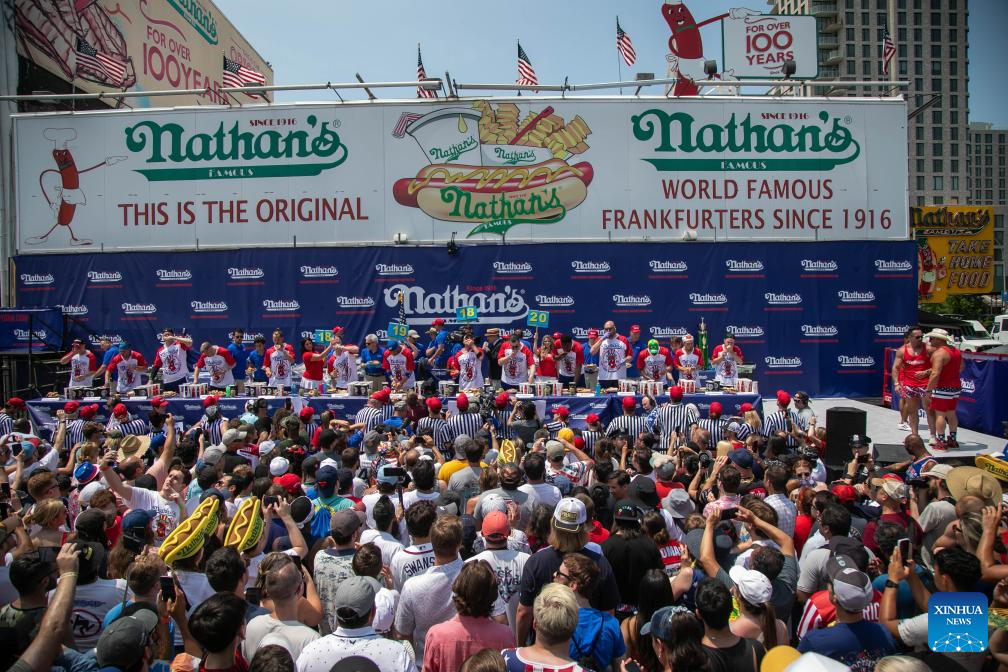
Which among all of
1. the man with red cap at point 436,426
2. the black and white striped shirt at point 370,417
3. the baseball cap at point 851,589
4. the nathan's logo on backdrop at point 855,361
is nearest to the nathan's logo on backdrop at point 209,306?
the black and white striped shirt at point 370,417

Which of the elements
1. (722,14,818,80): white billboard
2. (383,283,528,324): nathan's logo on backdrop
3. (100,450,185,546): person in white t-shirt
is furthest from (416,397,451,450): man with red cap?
(722,14,818,80): white billboard

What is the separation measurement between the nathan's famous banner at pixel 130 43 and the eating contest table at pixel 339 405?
8.81 m

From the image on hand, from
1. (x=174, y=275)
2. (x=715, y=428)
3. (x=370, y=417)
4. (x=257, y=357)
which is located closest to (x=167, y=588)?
(x=370, y=417)

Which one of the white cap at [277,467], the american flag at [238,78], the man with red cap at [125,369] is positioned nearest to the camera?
the white cap at [277,467]

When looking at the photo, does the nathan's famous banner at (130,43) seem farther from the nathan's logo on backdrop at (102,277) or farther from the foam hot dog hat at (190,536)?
the foam hot dog hat at (190,536)

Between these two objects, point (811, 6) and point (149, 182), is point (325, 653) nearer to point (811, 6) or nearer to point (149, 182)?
Result: point (149, 182)

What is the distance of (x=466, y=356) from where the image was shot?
42.2 feet

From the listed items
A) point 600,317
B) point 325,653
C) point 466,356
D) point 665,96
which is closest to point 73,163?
point 466,356

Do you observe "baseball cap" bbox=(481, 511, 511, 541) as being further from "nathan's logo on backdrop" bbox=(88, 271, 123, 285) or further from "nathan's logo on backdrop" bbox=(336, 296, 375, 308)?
"nathan's logo on backdrop" bbox=(88, 271, 123, 285)

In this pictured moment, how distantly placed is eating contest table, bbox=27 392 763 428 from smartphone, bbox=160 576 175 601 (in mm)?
8117

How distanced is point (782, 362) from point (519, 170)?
8.38m

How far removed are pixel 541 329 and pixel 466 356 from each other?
160 inches

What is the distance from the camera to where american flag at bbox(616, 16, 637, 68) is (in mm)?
17453

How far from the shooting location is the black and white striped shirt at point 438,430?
9602mm
